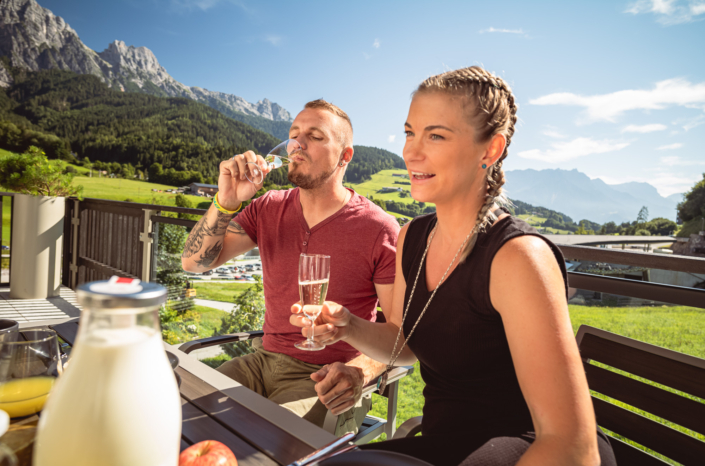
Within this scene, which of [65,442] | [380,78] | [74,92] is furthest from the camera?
[380,78]

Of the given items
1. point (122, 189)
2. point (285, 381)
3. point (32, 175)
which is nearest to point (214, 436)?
point (285, 381)

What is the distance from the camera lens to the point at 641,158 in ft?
470

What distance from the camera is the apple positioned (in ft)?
1.87

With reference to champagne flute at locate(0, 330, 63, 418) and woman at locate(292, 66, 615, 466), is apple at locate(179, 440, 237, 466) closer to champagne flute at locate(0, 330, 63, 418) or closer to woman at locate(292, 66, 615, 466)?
champagne flute at locate(0, 330, 63, 418)

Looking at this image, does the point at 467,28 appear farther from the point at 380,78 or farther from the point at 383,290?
the point at 383,290

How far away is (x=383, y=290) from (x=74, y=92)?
66.4 meters

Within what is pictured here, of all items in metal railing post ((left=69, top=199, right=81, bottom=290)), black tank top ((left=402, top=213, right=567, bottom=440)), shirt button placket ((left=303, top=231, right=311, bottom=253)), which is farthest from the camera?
metal railing post ((left=69, top=199, right=81, bottom=290))

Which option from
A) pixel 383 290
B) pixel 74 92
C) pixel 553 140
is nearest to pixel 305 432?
pixel 383 290

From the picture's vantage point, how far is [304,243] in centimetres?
191

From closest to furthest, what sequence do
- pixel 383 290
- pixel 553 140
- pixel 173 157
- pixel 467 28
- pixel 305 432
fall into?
pixel 305 432 → pixel 383 290 → pixel 173 157 → pixel 467 28 → pixel 553 140

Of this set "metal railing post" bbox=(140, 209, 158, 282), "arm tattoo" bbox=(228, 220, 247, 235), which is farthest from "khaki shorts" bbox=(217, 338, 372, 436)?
"metal railing post" bbox=(140, 209, 158, 282)

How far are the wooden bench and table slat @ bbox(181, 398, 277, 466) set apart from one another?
533mm

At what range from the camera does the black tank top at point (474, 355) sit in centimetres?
101

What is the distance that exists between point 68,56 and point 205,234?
84.6m
